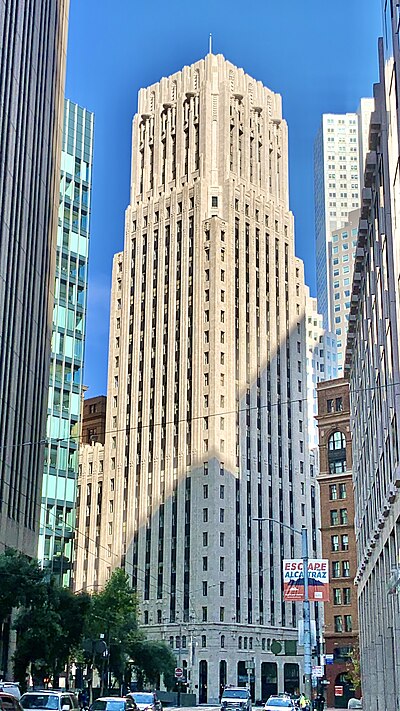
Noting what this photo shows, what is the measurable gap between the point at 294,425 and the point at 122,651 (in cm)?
6786

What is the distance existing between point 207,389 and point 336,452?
28.2 metres

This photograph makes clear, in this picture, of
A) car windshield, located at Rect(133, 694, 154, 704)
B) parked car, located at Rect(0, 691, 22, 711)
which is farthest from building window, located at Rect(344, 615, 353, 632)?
parked car, located at Rect(0, 691, 22, 711)

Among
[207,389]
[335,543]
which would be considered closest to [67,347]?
[335,543]

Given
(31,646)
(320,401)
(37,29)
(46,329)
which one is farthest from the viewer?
(320,401)

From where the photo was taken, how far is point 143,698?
49.0m

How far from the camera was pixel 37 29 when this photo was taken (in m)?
65.5

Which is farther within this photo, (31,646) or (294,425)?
(294,425)

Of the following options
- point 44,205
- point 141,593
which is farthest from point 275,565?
point 44,205

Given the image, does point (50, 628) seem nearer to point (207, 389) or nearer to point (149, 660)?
point (149, 660)

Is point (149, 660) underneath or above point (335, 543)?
underneath

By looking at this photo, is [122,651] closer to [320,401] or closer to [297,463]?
[320,401]

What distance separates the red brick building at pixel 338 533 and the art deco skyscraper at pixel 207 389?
22506 millimetres

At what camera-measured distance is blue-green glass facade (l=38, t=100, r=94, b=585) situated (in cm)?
7875

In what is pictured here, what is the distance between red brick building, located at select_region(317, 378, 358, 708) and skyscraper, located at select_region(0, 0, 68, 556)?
41.0 m
